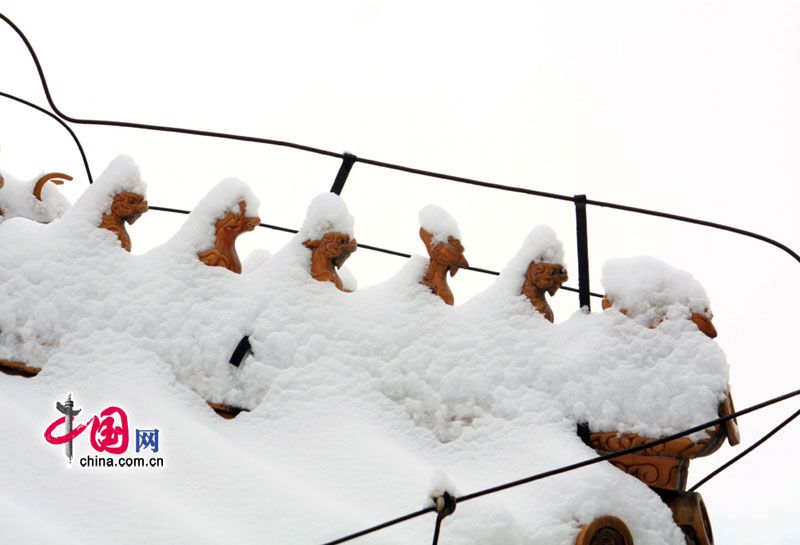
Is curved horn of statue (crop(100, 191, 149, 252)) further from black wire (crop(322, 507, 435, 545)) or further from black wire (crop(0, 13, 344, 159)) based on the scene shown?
black wire (crop(322, 507, 435, 545))

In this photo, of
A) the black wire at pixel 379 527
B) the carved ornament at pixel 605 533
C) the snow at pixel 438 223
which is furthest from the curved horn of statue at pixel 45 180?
the carved ornament at pixel 605 533

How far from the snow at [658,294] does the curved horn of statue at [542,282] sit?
0.90 ft

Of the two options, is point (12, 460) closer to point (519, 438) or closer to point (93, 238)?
point (93, 238)

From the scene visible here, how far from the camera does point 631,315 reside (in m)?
4.69

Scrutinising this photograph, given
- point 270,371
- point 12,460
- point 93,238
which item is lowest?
point 12,460

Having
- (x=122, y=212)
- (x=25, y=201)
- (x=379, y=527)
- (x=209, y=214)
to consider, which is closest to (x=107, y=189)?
(x=122, y=212)

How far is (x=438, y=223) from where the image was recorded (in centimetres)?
495

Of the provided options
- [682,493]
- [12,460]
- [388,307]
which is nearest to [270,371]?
[388,307]

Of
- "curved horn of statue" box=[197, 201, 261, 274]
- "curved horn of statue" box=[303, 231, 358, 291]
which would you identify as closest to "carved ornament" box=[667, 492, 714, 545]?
"curved horn of statue" box=[303, 231, 358, 291]

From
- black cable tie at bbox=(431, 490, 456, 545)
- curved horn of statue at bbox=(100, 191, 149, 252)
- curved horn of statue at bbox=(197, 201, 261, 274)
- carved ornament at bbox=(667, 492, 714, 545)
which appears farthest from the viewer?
curved horn of statue at bbox=(100, 191, 149, 252)

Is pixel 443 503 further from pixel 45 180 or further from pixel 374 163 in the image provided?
pixel 45 180

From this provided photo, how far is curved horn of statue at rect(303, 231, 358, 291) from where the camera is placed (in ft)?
16.1

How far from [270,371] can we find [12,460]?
3.62 feet

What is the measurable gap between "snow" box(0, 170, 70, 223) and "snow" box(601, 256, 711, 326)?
361cm
